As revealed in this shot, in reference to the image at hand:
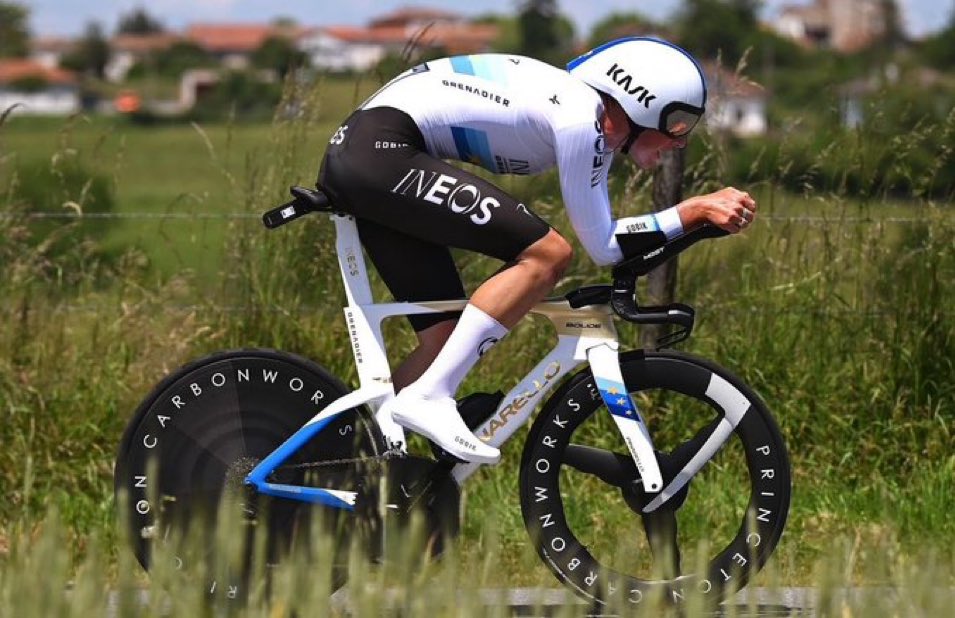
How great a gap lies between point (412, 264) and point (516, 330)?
2.15 meters

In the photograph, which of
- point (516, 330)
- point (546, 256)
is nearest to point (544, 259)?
point (546, 256)

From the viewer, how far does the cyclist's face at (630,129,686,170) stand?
5621mm

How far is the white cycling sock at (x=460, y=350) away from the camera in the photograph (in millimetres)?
5566

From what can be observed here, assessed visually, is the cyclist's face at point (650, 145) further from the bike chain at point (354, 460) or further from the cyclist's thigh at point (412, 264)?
the bike chain at point (354, 460)

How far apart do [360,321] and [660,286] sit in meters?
2.35

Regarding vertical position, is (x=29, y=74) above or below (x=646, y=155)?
above

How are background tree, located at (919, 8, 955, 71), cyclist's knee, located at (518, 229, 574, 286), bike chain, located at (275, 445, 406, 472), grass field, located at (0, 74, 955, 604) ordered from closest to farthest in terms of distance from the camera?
cyclist's knee, located at (518, 229, 574, 286)
bike chain, located at (275, 445, 406, 472)
grass field, located at (0, 74, 955, 604)
background tree, located at (919, 8, 955, 71)

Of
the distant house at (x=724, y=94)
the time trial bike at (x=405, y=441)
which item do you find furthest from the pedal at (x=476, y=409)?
the distant house at (x=724, y=94)

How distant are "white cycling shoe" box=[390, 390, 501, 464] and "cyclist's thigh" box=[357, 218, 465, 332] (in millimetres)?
302

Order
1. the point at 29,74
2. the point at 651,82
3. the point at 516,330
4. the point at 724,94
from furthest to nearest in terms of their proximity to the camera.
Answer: the point at 29,74 < the point at 724,94 < the point at 516,330 < the point at 651,82

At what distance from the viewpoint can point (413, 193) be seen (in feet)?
18.2

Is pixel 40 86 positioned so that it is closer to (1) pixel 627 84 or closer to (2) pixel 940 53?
(2) pixel 940 53

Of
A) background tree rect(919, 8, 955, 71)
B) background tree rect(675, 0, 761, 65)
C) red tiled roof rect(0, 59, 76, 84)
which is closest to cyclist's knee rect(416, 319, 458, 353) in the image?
background tree rect(919, 8, 955, 71)

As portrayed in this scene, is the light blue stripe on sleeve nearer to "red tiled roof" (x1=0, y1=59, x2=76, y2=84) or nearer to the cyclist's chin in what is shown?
the cyclist's chin
